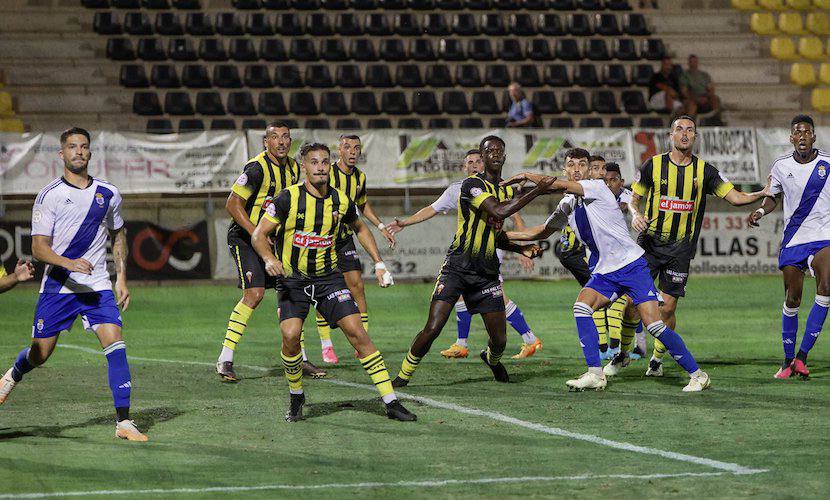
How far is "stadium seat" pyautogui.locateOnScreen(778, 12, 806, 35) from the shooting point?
32469mm

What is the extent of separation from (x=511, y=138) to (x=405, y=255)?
127 inches

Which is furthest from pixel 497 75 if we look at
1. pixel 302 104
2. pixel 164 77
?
pixel 164 77

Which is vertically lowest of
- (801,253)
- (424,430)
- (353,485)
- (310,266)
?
(424,430)

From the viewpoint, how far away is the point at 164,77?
90.0 ft

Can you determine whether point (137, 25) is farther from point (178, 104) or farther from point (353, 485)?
point (353, 485)

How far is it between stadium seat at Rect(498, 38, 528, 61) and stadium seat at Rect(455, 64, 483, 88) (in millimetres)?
1042

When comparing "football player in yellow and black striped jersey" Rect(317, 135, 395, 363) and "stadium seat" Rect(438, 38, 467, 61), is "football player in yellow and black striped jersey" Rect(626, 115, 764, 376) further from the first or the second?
"stadium seat" Rect(438, 38, 467, 61)

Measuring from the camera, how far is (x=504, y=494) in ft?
20.5

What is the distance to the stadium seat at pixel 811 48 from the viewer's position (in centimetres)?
3194

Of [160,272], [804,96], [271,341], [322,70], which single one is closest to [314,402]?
[271,341]

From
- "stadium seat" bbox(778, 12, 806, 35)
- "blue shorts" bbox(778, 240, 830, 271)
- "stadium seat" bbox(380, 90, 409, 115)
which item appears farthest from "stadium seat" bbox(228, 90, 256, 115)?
"blue shorts" bbox(778, 240, 830, 271)

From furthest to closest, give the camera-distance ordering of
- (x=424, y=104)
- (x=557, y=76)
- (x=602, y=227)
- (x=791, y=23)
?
(x=791, y=23) → (x=557, y=76) → (x=424, y=104) → (x=602, y=227)

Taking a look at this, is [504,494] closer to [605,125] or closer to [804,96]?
[605,125]

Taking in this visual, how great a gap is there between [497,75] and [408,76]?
7.49 feet
